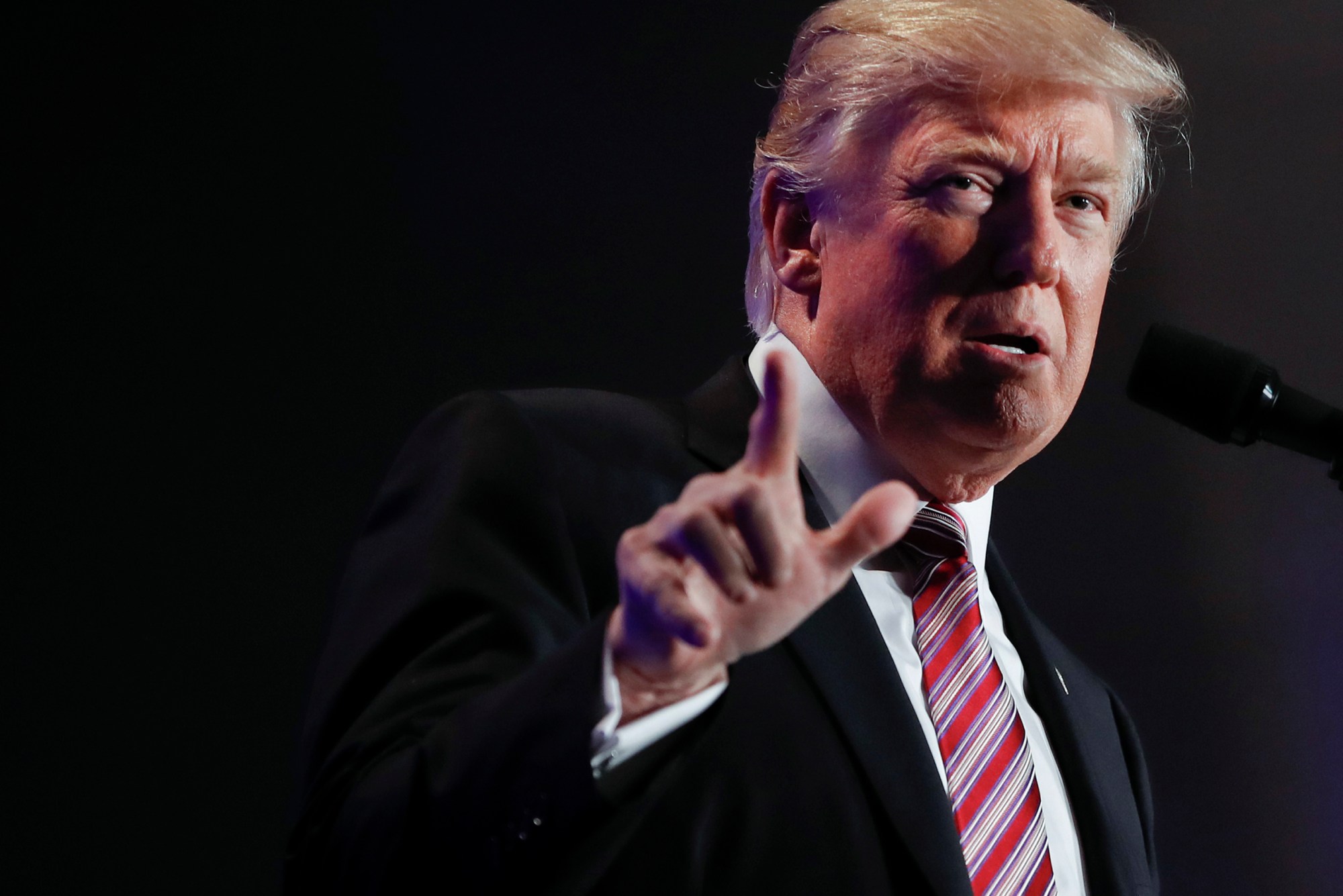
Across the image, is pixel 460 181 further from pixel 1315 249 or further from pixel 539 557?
pixel 1315 249

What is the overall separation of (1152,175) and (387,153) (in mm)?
1441

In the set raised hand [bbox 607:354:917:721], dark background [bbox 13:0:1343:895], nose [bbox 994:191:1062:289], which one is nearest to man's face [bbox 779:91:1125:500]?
nose [bbox 994:191:1062:289]

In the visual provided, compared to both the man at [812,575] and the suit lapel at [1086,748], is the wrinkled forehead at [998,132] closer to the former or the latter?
the man at [812,575]

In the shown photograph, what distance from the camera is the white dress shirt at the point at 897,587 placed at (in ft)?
4.38

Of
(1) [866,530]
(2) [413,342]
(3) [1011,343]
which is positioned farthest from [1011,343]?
(2) [413,342]

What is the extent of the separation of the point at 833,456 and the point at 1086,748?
0.46 m

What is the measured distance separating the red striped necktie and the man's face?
0.09 metres

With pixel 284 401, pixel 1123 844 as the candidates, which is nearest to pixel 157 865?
pixel 284 401

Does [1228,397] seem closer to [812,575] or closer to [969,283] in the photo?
[969,283]

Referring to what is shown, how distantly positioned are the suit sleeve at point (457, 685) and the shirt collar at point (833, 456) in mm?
332

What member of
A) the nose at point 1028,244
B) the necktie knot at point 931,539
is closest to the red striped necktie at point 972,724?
the necktie knot at point 931,539

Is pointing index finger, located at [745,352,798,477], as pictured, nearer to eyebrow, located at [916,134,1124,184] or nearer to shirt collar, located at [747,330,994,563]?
shirt collar, located at [747,330,994,563]

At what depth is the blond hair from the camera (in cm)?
143

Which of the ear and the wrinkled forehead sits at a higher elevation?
the wrinkled forehead
